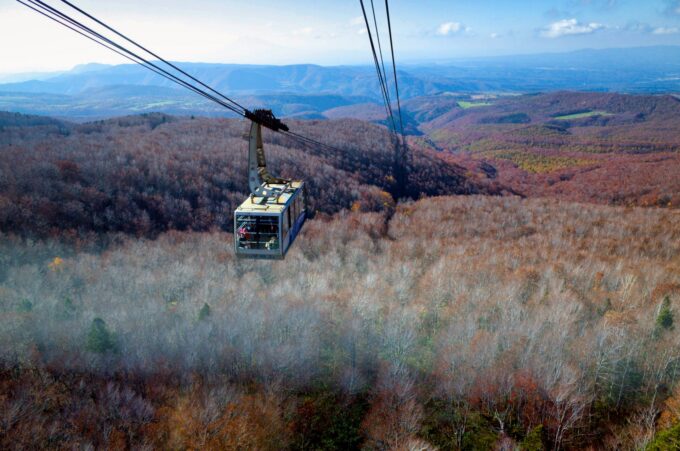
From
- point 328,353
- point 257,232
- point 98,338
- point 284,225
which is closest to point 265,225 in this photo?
point 257,232

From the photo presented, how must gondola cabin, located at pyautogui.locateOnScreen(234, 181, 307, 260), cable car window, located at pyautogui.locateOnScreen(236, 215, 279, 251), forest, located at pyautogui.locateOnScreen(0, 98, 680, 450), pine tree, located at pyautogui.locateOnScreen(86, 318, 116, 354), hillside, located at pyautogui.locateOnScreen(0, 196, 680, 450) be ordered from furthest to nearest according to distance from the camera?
pine tree, located at pyautogui.locateOnScreen(86, 318, 116, 354), forest, located at pyautogui.locateOnScreen(0, 98, 680, 450), hillside, located at pyautogui.locateOnScreen(0, 196, 680, 450), cable car window, located at pyautogui.locateOnScreen(236, 215, 279, 251), gondola cabin, located at pyautogui.locateOnScreen(234, 181, 307, 260)

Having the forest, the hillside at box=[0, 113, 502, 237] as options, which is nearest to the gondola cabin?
the forest

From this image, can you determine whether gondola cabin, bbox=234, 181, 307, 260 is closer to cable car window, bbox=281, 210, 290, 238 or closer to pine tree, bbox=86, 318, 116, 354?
cable car window, bbox=281, 210, 290, 238

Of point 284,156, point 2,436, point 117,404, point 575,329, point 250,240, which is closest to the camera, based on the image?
point 250,240

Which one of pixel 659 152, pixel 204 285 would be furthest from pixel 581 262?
pixel 659 152

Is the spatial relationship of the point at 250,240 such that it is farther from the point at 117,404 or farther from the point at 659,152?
the point at 659,152

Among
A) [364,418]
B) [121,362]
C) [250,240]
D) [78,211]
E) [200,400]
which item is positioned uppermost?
[250,240]
